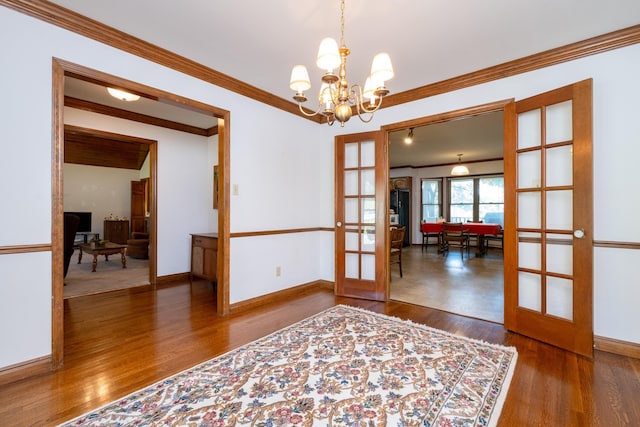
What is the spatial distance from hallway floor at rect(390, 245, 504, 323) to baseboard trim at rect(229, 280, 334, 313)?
3.45 feet

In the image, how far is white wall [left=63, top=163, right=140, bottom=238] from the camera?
790 centimetres

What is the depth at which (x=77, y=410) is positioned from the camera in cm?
160

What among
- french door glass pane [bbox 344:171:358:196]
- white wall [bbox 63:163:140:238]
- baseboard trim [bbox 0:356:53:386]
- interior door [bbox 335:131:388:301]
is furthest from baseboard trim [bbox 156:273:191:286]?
white wall [bbox 63:163:140:238]

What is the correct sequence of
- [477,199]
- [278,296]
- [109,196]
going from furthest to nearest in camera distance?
[477,199] < [109,196] < [278,296]

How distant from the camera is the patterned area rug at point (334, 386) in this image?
1.53m

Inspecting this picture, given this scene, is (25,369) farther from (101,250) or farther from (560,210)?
(560,210)

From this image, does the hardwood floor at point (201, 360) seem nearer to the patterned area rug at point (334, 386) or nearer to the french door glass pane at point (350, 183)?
the patterned area rug at point (334, 386)

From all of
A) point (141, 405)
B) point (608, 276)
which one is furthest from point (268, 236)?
point (608, 276)

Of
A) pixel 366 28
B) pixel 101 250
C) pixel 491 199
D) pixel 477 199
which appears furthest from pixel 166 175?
pixel 491 199

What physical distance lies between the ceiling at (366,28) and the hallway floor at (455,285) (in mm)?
2572

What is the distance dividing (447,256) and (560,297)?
4771 millimetres

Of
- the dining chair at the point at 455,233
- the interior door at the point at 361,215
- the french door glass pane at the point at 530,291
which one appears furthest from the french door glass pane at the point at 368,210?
the dining chair at the point at 455,233

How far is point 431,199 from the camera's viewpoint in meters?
9.59

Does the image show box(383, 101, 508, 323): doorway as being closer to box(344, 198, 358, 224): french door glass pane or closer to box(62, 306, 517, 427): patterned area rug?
box(344, 198, 358, 224): french door glass pane
